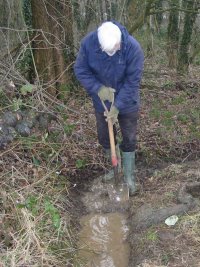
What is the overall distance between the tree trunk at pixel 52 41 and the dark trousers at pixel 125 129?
1.51 meters

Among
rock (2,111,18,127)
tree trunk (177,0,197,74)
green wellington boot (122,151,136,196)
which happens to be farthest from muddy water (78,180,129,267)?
tree trunk (177,0,197,74)

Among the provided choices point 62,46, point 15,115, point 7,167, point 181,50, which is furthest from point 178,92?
point 7,167

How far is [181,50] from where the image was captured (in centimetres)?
928

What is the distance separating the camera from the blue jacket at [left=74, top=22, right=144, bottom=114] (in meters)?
4.29

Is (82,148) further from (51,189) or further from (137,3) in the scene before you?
(137,3)

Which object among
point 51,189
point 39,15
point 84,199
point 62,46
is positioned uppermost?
point 39,15

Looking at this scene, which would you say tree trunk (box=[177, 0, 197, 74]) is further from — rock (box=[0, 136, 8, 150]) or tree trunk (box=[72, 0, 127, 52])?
rock (box=[0, 136, 8, 150])

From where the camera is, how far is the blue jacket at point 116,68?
4.29 metres

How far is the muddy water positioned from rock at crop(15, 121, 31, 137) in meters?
1.15

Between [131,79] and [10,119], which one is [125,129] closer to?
[131,79]

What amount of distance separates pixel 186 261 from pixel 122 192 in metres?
1.41

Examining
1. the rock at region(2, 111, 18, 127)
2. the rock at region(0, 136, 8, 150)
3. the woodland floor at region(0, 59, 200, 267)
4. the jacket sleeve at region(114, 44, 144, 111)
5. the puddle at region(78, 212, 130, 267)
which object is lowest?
the puddle at region(78, 212, 130, 267)

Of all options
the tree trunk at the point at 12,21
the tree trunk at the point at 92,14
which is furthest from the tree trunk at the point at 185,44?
the tree trunk at the point at 12,21

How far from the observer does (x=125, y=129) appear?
4.91 metres
